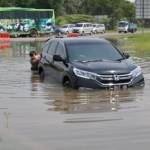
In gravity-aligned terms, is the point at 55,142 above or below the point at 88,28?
above

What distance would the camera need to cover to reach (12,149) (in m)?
8.63

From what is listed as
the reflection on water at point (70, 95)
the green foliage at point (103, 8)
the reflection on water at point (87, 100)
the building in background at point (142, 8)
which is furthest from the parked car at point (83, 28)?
the reflection on water at point (87, 100)

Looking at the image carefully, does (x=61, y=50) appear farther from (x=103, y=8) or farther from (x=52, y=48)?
(x=103, y=8)

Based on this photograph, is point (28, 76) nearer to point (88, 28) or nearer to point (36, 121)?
point (36, 121)

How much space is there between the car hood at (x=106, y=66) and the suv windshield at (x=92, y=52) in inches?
18.0

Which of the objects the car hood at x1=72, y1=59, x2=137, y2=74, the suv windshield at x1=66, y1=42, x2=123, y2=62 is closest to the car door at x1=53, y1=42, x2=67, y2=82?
the suv windshield at x1=66, y1=42, x2=123, y2=62

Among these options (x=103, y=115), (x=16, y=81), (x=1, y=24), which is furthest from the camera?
(x=1, y=24)

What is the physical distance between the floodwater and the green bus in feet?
158

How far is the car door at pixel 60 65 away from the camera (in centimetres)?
1644

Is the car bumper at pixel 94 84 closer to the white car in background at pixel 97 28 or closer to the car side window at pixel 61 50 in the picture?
the car side window at pixel 61 50

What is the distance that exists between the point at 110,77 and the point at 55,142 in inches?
250

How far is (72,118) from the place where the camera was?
11.4m

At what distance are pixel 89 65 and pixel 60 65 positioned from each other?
1.30 m

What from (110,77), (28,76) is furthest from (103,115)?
(28,76)
